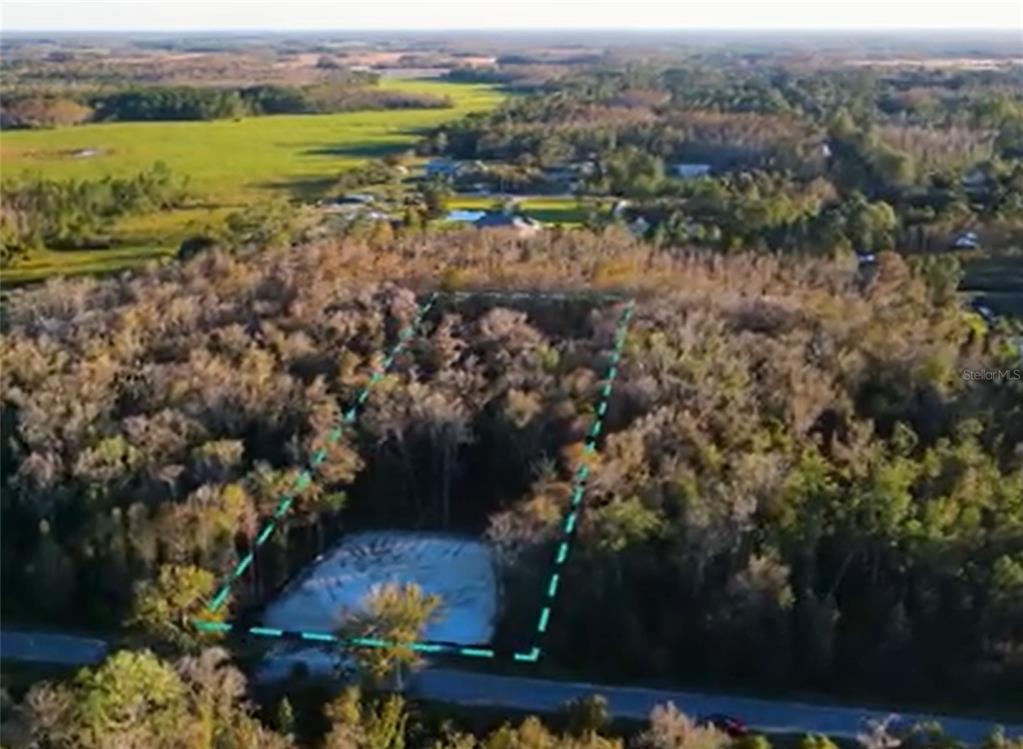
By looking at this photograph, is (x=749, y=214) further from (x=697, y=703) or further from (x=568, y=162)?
(x=697, y=703)

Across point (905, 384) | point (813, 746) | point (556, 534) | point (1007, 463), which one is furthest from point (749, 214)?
point (813, 746)

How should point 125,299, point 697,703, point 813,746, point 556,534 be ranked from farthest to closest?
1. point 125,299
2. point 556,534
3. point 697,703
4. point 813,746

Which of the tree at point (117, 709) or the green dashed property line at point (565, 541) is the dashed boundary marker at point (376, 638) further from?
the tree at point (117, 709)

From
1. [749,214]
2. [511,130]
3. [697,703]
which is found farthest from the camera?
[511,130]

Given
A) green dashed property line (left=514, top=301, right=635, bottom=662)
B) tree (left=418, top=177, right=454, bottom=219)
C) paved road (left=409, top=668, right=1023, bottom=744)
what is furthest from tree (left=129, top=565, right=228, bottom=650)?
tree (left=418, top=177, right=454, bottom=219)

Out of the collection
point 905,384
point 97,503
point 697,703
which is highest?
point 905,384

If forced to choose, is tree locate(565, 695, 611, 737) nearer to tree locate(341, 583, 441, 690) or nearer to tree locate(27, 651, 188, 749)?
tree locate(341, 583, 441, 690)

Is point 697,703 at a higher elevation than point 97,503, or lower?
lower

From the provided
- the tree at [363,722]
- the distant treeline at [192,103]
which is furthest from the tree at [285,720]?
the distant treeline at [192,103]
